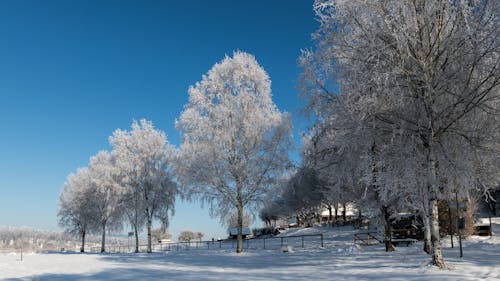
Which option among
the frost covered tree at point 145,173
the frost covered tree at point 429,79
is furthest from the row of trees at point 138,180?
the frost covered tree at point 429,79

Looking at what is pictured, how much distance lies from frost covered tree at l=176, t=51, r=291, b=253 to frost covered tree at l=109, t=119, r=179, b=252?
13.0m

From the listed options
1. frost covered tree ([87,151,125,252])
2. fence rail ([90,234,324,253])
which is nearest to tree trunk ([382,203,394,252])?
fence rail ([90,234,324,253])

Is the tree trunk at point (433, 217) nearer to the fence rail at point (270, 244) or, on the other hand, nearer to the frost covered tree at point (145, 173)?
the fence rail at point (270, 244)

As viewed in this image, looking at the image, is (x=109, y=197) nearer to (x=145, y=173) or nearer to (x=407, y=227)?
(x=145, y=173)

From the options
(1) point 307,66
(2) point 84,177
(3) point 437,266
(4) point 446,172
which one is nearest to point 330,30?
(1) point 307,66

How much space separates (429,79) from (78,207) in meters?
47.7

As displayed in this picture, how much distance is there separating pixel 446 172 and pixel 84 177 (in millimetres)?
46554

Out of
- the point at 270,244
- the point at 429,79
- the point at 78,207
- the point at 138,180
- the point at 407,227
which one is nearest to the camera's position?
the point at 429,79

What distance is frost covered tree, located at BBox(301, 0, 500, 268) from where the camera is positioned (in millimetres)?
12547

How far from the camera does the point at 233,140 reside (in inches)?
1042

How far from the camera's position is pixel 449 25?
13.6m

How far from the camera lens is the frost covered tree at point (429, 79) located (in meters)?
12.5

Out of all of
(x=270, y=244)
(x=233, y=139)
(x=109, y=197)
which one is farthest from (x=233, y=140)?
(x=109, y=197)

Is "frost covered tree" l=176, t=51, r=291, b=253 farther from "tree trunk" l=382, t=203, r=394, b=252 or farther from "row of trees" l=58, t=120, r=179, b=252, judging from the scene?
"row of trees" l=58, t=120, r=179, b=252
